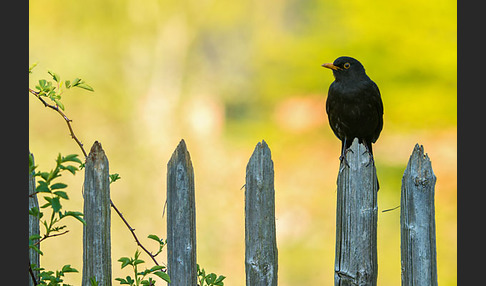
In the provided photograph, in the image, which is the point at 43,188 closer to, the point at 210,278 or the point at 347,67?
the point at 210,278

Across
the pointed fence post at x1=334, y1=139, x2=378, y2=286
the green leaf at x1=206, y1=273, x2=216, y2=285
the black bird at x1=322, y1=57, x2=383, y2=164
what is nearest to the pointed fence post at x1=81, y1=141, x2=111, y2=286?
the green leaf at x1=206, y1=273, x2=216, y2=285

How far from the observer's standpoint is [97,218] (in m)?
2.55

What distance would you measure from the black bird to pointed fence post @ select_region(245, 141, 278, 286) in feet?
3.68

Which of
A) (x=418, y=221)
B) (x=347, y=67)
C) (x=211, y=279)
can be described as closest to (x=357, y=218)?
(x=418, y=221)

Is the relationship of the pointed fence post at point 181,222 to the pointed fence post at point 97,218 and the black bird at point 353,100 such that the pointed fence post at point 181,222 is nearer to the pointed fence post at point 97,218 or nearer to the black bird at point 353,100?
the pointed fence post at point 97,218

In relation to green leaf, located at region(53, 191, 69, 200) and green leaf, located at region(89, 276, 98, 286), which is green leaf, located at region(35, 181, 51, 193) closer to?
green leaf, located at region(53, 191, 69, 200)

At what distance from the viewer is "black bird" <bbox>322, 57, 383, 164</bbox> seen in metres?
3.62

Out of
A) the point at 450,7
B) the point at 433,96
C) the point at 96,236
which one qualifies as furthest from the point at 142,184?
the point at 96,236

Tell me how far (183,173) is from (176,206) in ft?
0.49

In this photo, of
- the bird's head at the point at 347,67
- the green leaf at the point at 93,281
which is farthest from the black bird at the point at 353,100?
the green leaf at the point at 93,281

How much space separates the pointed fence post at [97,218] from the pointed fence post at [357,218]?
103 cm

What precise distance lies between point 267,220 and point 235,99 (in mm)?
5990

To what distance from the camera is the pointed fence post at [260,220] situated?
260cm

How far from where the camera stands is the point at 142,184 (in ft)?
25.2
